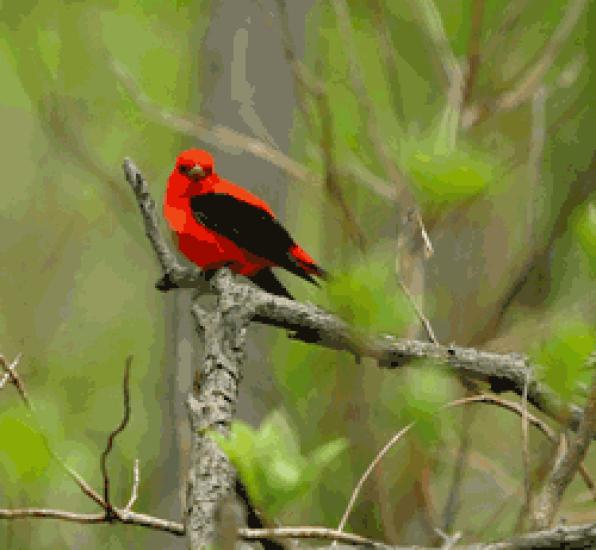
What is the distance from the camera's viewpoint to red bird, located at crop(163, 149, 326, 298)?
3.96 feet

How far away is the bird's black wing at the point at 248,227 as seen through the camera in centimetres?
121

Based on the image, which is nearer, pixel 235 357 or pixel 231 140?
pixel 235 357

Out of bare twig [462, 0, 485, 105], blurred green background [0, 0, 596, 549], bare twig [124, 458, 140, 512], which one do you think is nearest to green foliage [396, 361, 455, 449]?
blurred green background [0, 0, 596, 549]

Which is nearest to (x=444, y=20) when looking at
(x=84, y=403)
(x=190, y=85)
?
(x=190, y=85)

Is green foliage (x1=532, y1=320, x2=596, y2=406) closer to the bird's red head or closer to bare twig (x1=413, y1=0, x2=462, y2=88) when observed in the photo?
the bird's red head

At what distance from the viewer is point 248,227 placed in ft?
4.02

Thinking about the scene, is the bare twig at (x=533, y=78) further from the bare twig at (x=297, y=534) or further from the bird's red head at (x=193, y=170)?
the bare twig at (x=297, y=534)

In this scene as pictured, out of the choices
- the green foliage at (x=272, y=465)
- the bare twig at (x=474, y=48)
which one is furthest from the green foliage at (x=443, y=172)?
the bare twig at (x=474, y=48)

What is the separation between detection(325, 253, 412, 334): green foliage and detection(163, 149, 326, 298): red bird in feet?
1.22

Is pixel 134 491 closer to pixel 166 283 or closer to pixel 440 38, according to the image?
pixel 166 283

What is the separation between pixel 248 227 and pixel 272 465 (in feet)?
1.91

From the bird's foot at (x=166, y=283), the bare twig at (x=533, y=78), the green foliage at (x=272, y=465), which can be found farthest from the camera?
the bare twig at (x=533, y=78)

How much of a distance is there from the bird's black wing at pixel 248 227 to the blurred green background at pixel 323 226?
0.11 meters

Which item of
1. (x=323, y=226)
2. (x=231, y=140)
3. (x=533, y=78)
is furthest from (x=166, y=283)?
(x=323, y=226)
